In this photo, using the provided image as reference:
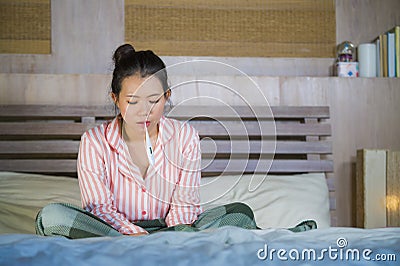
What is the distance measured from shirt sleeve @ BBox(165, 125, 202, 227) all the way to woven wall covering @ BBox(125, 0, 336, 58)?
3.45ft

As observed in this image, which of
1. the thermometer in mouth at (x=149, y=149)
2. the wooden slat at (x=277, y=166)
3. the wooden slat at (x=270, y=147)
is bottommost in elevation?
the wooden slat at (x=277, y=166)

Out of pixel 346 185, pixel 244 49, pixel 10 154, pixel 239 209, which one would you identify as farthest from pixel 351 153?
pixel 10 154

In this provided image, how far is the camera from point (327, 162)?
2.74 meters

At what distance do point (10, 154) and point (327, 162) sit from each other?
4.45ft

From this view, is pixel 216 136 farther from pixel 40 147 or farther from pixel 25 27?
pixel 25 27

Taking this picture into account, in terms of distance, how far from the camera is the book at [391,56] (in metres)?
2.84

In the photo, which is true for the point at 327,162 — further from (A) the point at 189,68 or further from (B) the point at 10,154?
(B) the point at 10,154

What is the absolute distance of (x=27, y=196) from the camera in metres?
2.29

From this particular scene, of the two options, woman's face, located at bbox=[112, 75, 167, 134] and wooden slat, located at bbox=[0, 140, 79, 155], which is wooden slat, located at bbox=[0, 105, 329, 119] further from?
woman's face, located at bbox=[112, 75, 167, 134]

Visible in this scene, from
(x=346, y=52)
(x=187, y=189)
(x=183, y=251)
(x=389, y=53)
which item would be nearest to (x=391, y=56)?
(x=389, y=53)

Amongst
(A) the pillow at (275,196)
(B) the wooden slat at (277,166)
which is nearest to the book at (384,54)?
(B) the wooden slat at (277,166)

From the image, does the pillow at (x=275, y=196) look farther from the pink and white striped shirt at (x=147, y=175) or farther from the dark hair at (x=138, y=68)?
the dark hair at (x=138, y=68)

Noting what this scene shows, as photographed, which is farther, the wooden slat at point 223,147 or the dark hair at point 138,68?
the wooden slat at point 223,147

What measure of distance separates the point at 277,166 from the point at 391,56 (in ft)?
2.38
